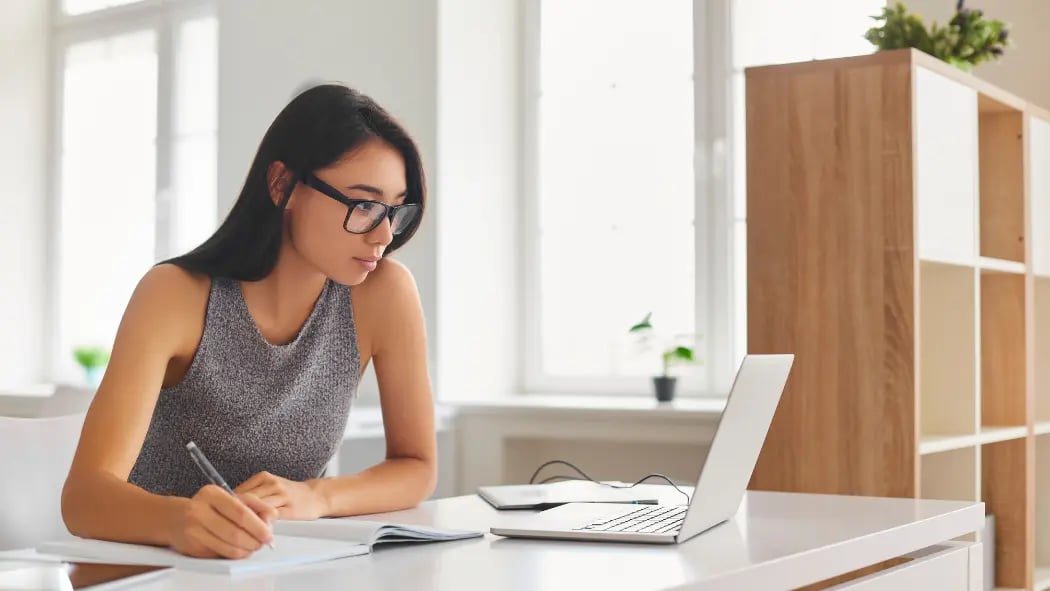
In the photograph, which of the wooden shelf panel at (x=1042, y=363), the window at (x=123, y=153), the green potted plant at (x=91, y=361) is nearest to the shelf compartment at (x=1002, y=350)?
the wooden shelf panel at (x=1042, y=363)

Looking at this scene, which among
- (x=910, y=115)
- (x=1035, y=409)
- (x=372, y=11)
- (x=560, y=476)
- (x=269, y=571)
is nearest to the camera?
(x=269, y=571)

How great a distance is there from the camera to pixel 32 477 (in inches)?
74.0

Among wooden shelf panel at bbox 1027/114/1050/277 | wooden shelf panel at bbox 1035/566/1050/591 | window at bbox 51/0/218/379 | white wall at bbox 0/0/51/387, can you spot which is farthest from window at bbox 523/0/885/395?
white wall at bbox 0/0/51/387

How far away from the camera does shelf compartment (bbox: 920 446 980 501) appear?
113 inches

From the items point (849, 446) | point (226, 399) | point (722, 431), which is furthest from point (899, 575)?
point (849, 446)

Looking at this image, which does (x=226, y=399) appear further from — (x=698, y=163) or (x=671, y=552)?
(x=698, y=163)

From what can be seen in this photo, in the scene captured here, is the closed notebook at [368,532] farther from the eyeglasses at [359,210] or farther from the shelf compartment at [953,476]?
the shelf compartment at [953,476]

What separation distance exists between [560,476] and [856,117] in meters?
1.58

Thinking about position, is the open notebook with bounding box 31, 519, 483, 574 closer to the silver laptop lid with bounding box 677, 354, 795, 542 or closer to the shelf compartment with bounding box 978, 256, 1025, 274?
the silver laptop lid with bounding box 677, 354, 795, 542

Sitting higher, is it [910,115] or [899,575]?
[910,115]

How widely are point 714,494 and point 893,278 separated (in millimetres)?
1339

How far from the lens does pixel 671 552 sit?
1332 millimetres

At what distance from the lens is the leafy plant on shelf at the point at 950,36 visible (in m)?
2.88

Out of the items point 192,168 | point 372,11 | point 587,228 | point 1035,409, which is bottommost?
point 1035,409
